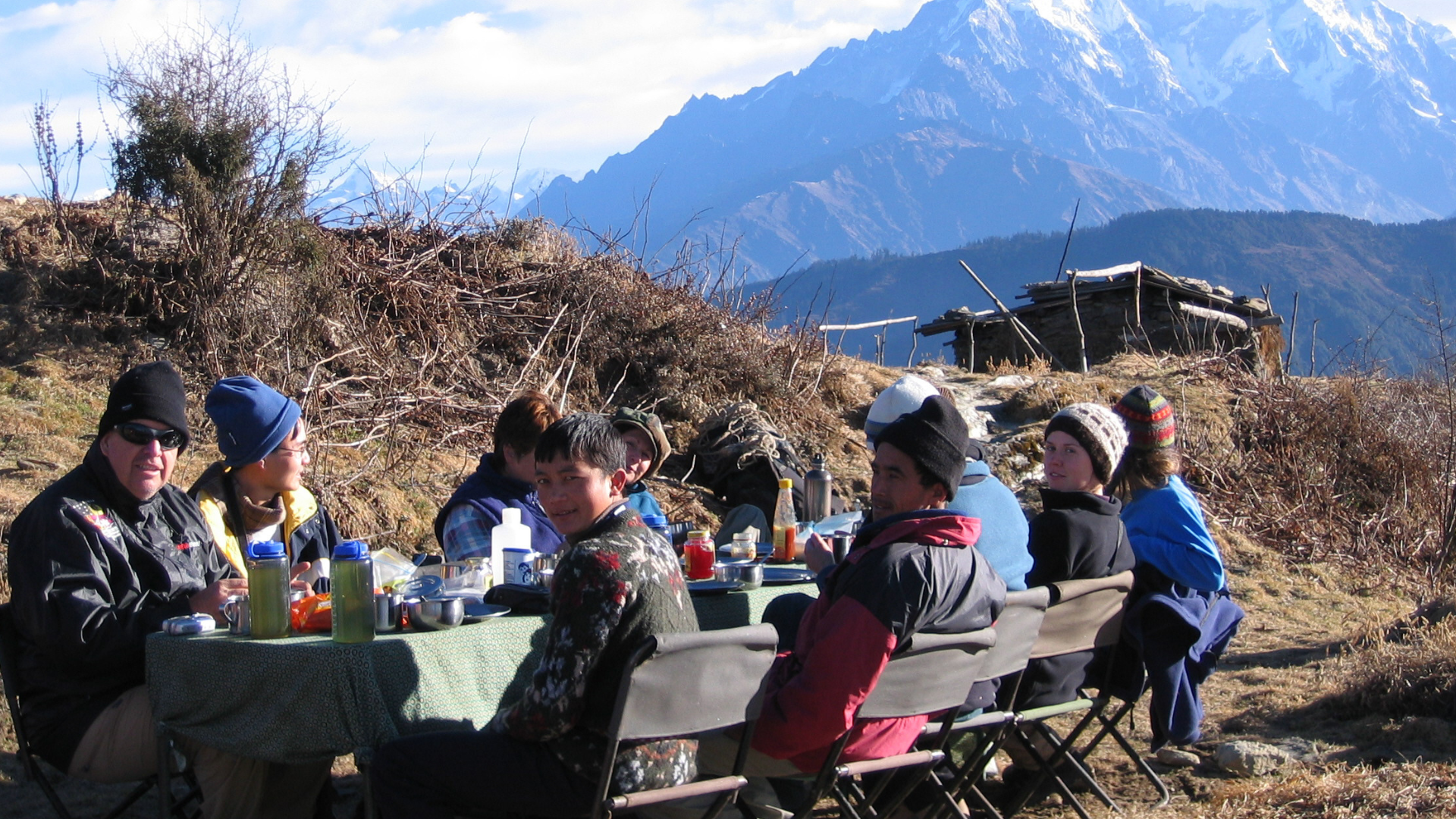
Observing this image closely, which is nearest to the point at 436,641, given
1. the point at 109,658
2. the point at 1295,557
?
the point at 109,658

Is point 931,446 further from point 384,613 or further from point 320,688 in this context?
point 320,688

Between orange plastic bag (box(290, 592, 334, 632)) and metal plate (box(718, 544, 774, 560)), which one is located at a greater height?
orange plastic bag (box(290, 592, 334, 632))

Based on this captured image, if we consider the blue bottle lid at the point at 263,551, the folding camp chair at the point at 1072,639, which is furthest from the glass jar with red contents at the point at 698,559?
the blue bottle lid at the point at 263,551

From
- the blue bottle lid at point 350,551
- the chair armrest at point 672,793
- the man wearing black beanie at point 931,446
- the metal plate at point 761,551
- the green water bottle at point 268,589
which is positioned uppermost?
the man wearing black beanie at point 931,446

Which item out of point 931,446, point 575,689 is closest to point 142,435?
point 575,689

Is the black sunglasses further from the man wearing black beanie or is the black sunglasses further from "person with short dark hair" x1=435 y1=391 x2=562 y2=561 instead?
the man wearing black beanie

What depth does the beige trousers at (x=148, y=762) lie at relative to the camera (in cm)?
307

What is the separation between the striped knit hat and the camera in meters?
4.37

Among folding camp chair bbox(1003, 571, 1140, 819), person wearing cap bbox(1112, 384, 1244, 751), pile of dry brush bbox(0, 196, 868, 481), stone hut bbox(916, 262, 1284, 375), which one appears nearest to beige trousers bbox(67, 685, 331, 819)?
folding camp chair bbox(1003, 571, 1140, 819)

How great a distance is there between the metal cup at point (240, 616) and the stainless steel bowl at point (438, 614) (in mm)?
404

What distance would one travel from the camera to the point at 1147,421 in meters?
4.41

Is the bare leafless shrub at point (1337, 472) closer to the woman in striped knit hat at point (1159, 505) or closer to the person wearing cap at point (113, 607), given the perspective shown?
the woman in striped knit hat at point (1159, 505)

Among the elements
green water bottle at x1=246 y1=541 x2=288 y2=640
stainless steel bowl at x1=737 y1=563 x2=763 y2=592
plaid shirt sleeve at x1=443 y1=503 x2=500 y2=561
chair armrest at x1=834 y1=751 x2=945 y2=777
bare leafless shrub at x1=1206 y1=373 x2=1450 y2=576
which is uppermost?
green water bottle at x1=246 y1=541 x2=288 y2=640

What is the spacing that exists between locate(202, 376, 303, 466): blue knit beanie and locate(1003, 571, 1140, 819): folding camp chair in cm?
242
